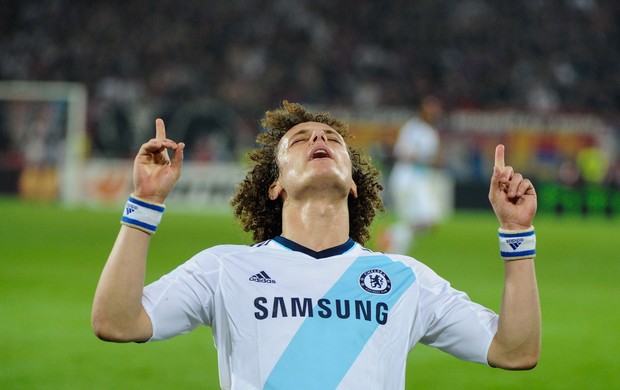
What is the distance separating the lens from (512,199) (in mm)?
3646

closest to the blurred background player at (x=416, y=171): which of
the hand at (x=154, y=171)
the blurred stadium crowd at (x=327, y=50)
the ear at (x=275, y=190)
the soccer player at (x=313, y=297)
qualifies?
the ear at (x=275, y=190)

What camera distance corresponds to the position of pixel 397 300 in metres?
3.65

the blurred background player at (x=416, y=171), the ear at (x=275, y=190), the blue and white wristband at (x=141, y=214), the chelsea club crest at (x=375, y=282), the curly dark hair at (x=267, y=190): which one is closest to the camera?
the blue and white wristband at (x=141, y=214)

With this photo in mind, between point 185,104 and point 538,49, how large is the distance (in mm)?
10149

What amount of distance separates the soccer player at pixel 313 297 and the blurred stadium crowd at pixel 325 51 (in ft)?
76.5

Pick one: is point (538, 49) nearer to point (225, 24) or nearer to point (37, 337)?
point (225, 24)

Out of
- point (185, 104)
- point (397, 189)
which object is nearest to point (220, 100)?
point (185, 104)

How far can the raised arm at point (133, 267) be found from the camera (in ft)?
10.8

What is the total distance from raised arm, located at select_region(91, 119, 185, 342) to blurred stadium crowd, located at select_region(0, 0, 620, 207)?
930 inches

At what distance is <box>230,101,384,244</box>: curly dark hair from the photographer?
4418mm

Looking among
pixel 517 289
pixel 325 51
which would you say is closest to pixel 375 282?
pixel 517 289

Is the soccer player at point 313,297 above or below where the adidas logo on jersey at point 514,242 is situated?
below

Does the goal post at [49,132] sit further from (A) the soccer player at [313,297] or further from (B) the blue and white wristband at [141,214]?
(B) the blue and white wristband at [141,214]

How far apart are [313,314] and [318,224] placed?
461 mm
